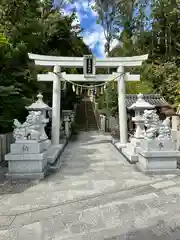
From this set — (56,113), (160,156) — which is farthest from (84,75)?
(160,156)

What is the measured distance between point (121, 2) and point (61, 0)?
638 centimetres

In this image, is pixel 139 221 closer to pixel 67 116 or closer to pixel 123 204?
pixel 123 204

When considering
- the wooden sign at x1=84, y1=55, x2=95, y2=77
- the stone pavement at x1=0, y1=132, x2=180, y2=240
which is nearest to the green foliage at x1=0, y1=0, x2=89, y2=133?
the wooden sign at x1=84, y1=55, x2=95, y2=77

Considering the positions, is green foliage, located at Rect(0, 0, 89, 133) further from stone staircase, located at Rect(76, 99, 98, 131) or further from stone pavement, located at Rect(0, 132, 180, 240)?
stone staircase, located at Rect(76, 99, 98, 131)

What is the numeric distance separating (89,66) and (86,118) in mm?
15060

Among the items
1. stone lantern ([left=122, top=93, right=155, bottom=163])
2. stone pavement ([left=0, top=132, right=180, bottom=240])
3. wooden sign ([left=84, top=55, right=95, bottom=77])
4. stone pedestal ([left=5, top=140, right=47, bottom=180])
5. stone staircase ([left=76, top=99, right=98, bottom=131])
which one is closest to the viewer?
stone pavement ([left=0, top=132, right=180, bottom=240])

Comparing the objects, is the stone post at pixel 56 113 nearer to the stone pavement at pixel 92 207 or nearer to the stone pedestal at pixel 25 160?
the stone pavement at pixel 92 207

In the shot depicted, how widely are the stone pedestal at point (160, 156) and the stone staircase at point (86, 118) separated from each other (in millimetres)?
15441

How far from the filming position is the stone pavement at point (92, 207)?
326 centimetres

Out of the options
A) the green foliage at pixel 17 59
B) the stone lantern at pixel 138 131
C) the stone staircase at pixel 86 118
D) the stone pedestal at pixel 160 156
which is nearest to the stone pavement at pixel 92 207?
the stone pedestal at pixel 160 156

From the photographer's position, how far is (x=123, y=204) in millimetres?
4250

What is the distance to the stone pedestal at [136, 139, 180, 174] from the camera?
6.47m

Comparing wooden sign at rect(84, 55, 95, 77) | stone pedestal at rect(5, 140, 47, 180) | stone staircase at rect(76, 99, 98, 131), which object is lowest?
stone pedestal at rect(5, 140, 47, 180)

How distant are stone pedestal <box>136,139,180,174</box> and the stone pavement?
1.27ft
